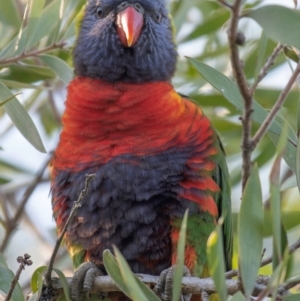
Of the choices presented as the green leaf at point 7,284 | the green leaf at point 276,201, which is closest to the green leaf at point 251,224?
the green leaf at point 276,201

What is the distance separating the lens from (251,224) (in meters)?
1.55

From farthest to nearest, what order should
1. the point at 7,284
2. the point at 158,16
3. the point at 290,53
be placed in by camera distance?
the point at 158,16
the point at 290,53
the point at 7,284

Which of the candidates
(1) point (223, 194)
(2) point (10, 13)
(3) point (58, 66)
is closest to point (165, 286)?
(1) point (223, 194)

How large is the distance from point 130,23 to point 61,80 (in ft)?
1.26

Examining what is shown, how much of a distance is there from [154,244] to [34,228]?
165cm

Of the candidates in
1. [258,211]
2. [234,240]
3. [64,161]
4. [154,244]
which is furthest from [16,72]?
[258,211]

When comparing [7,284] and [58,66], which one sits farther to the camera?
[58,66]

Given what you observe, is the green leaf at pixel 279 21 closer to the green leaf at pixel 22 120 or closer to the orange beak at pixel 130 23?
A: the green leaf at pixel 22 120

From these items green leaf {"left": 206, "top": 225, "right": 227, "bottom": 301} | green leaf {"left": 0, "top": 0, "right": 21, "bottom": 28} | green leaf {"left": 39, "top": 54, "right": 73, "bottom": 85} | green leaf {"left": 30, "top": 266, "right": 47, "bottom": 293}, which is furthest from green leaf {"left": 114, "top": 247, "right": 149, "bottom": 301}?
green leaf {"left": 0, "top": 0, "right": 21, "bottom": 28}

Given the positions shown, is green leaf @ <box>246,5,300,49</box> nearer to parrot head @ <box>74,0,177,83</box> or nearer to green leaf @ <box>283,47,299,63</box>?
green leaf @ <box>283,47,299,63</box>

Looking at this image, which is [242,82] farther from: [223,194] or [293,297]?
[223,194]

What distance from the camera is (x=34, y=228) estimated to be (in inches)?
155

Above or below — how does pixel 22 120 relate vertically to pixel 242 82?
below

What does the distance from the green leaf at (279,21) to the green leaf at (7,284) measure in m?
1.08
